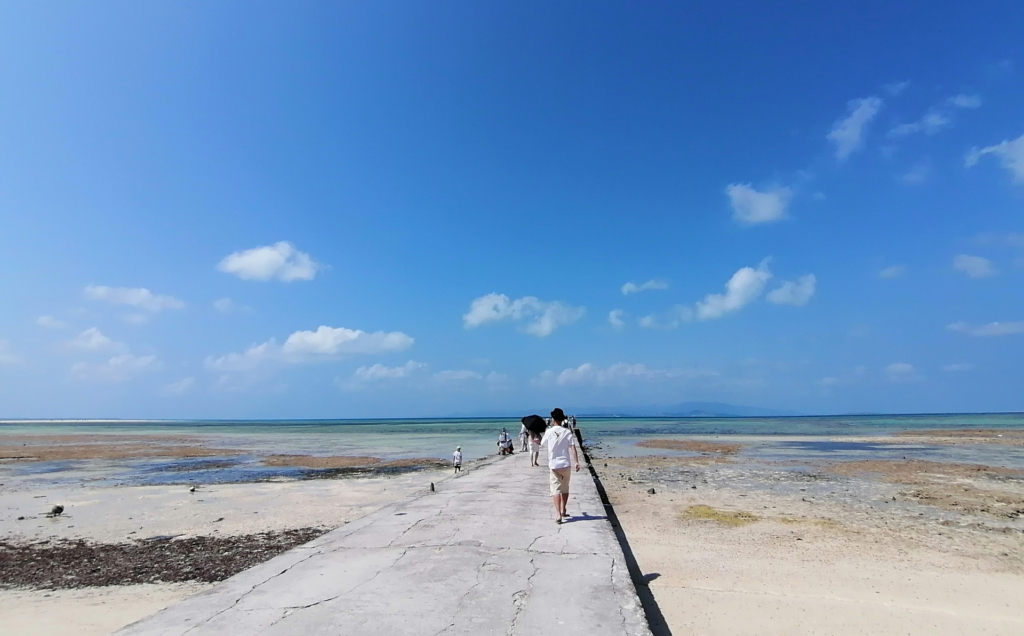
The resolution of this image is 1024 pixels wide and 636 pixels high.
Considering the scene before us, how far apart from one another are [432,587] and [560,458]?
3.28 m

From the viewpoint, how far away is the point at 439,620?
406cm

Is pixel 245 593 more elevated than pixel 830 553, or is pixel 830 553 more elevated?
pixel 245 593

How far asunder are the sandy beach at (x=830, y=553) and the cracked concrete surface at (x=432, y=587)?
1704 mm

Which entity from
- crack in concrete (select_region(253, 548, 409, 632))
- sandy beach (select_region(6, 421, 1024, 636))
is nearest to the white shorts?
sandy beach (select_region(6, 421, 1024, 636))

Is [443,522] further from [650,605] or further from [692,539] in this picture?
[692,539]

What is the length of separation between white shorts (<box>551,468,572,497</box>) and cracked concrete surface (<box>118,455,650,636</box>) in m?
0.50

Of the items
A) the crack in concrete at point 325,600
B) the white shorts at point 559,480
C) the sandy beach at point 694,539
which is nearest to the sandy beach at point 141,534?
the sandy beach at point 694,539

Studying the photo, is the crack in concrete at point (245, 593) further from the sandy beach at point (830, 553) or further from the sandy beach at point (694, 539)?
the sandy beach at point (830, 553)

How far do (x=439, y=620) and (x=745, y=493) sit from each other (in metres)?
15.2

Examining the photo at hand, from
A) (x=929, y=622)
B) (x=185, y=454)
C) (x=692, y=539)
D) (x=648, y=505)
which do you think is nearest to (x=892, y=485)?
(x=648, y=505)

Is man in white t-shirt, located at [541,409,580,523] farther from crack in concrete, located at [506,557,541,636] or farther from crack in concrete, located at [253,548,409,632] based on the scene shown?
crack in concrete, located at [253,548,409,632]

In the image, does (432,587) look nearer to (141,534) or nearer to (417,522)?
(417,522)

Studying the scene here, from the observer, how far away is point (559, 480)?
310 inches

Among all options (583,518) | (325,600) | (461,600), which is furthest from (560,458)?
(325,600)
